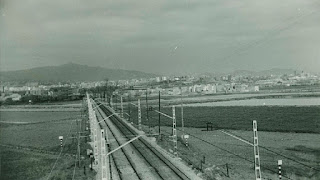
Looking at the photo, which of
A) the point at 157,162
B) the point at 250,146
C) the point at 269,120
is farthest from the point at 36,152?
the point at 269,120

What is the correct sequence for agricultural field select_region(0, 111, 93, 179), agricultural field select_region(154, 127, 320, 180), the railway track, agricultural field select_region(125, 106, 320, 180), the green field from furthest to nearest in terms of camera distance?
the green field < agricultural field select_region(0, 111, 93, 179) < agricultural field select_region(125, 106, 320, 180) < agricultural field select_region(154, 127, 320, 180) < the railway track

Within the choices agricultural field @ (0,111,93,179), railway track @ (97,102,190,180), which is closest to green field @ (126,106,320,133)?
agricultural field @ (0,111,93,179)


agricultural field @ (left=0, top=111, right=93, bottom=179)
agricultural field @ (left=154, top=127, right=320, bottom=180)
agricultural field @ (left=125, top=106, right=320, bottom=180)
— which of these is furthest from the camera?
agricultural field @ (left=0, top=111, right=93, bottom=179)

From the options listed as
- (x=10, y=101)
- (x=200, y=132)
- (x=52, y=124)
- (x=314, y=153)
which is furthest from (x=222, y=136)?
(x=10, y=101)

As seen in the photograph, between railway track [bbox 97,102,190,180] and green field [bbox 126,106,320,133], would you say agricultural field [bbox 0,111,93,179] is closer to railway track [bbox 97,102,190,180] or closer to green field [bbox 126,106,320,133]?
railway track [bbox 97,102,190,180]

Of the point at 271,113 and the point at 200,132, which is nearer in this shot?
the point at 200,132

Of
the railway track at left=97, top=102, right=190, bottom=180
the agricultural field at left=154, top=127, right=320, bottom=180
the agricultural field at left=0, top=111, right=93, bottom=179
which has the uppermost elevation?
the railway track at left=97, top=102, right=190, bottom=180

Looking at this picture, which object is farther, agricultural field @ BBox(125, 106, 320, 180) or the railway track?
agricultural field @ BBox(125, 106, 320, 180)

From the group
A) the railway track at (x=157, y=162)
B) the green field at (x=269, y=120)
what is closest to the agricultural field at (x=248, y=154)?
the railway track at (x=157, y=162)

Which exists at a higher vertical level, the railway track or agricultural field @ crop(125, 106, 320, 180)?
the railway track

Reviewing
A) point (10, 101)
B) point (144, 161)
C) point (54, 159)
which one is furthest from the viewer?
point (10, 101)

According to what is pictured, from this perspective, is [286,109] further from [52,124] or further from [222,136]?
[52,124]
